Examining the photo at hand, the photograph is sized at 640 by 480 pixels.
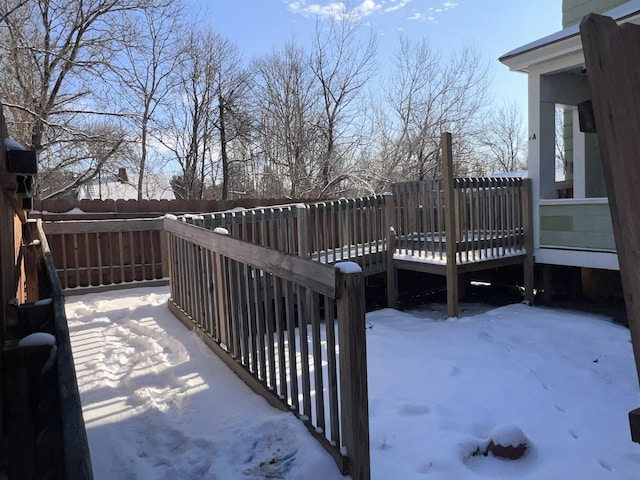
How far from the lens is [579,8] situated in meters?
9.38

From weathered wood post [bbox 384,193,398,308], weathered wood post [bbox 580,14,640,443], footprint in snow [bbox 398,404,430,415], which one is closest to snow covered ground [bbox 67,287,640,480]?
footprint in snow [bbox 398,404,430,415]

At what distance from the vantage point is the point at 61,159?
15.8 m

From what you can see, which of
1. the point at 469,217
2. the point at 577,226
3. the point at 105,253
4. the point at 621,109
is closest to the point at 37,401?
the point at 621,109

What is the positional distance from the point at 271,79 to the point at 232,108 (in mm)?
2229

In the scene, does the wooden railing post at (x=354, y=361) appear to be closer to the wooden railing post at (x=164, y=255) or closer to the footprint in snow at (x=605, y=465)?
the footprint in snow at (x=605, y=465)

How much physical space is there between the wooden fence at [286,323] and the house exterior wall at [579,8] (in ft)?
27.7

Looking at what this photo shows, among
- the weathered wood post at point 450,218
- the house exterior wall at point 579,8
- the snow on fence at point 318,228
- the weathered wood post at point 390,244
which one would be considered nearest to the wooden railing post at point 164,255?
the snow on fence at point 318,228

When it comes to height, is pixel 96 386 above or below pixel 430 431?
above

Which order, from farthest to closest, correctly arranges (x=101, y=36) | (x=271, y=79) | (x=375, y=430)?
(x=271, y=79), (x=101, y=36), (x=375, y=430)

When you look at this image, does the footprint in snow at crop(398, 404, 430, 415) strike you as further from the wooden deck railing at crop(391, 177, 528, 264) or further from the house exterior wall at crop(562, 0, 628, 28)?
the house exterior wall at crop(562, 0, 628, 28)

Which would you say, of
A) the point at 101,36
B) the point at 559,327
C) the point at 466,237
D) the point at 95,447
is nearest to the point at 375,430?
the point at 95,447

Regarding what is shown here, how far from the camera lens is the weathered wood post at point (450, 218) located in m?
6.48

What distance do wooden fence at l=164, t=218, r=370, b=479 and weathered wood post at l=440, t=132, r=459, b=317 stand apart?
3501 millimetres

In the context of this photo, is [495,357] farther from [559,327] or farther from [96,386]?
[96,386]
